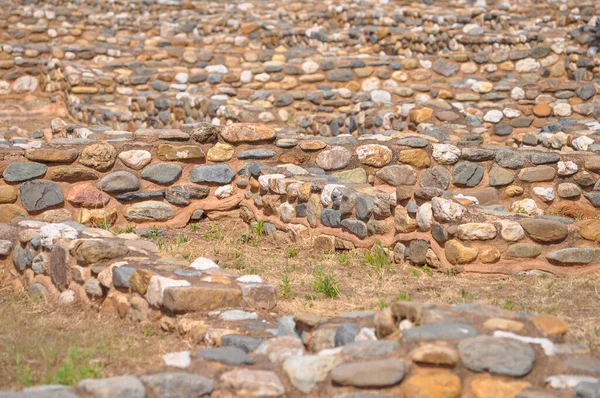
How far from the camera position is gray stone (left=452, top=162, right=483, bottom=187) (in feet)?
21.5

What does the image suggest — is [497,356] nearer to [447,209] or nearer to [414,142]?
[447,209]

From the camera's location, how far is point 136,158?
6.70 meters

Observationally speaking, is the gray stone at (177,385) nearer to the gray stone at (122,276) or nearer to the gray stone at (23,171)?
the gray stone at (122,276)

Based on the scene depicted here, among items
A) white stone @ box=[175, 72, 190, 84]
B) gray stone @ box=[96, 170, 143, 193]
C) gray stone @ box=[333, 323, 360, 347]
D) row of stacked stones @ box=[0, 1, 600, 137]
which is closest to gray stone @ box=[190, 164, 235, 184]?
gray stone @ box=[96, 170, 143, 193]

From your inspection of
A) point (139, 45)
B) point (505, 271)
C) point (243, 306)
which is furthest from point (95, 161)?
point (139, 45)

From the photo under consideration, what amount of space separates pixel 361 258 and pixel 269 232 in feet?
3.41

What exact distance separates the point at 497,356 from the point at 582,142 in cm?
478

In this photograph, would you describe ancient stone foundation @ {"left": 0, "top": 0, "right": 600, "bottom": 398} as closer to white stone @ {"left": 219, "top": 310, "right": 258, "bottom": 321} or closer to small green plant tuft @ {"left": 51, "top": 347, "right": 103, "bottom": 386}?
white stone @ {"left": 219, "top": 310, "right": 258, "bottom": 321}

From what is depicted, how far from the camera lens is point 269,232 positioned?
6.55 m

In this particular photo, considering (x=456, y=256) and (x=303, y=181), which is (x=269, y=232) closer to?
(x=303, y=181)

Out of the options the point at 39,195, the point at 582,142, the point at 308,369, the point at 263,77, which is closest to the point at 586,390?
the point at 308,369

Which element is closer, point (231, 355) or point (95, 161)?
point (231, 355)

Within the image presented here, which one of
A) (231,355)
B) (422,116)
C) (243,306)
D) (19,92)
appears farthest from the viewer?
(19,92)

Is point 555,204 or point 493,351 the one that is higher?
point 493,351
